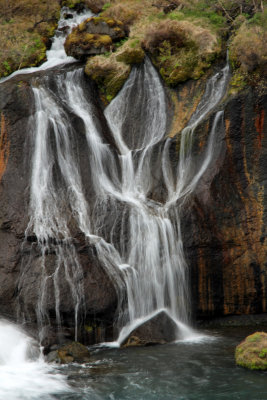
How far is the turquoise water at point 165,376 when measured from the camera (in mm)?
7211

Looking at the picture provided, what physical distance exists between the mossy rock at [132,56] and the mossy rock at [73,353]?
10.3 metres

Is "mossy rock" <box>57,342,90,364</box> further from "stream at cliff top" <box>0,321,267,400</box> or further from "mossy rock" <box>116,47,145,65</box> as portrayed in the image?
"mossy rock" <box>116,47,145,65</box>

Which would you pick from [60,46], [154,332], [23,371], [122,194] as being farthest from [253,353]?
[60,46]

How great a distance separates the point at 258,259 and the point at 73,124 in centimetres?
682

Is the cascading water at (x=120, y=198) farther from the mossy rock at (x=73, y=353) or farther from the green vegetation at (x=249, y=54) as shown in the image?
the mossy rock at (x=73, y=353)

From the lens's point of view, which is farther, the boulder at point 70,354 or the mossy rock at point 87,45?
the mossy rock at point 87,45

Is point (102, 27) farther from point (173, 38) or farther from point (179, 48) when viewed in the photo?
point (179, 48)

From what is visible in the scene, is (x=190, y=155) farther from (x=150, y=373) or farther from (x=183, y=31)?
(x=150, y=373)

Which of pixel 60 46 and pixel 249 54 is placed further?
pixel 60 46

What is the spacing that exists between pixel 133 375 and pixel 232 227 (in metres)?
5.32

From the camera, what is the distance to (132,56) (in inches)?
613

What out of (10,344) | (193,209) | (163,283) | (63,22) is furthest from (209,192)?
(63,22)

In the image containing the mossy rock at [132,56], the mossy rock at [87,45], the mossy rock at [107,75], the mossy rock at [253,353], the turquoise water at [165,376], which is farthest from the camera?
the mossy rock at [87,45]

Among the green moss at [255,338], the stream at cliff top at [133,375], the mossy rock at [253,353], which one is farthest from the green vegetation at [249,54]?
the stream at cliff top at [133,375]
